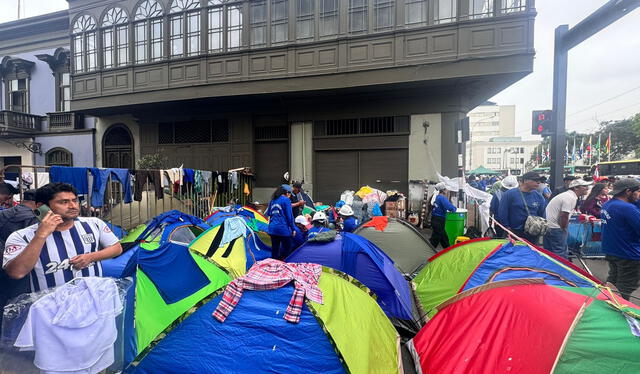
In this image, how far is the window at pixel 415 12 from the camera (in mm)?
9555

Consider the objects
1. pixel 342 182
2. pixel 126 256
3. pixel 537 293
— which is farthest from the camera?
pixel 342 182

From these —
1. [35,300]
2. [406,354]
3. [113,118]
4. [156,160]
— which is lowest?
[406,354]

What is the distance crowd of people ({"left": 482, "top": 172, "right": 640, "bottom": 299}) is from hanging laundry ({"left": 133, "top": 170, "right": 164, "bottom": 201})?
24.8 ft

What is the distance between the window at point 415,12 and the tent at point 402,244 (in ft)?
23.0

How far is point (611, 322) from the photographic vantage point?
7.09ft

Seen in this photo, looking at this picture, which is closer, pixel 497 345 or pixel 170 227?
pixel 497 345

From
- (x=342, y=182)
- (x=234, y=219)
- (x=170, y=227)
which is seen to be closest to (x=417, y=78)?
(x=342, y=182)

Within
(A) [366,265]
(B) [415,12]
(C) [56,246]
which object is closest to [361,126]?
(B) [415,12]

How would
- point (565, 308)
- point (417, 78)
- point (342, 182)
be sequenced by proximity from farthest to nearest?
point (342, 182) < point (417, 78) < point (565, 308)

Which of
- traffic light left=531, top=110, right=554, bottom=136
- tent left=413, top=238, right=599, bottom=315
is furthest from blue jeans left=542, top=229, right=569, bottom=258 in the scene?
traffic light left=531, top=110, right=554, bottom=136

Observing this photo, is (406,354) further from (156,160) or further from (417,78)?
(156,160)

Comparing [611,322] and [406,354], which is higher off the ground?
[611,322]

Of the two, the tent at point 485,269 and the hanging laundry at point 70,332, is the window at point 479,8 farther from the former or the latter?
the hanging laundry at point 70,332

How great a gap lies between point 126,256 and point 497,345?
14.0 ft
